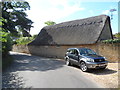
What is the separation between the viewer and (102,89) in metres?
4.52

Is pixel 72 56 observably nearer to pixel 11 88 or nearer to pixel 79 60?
pixel 79 60

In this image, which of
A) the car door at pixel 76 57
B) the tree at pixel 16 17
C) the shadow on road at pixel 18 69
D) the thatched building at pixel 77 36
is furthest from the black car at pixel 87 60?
the tree at pixel 16 17

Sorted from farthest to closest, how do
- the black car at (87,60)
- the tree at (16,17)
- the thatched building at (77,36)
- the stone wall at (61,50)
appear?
the tree at (16,17) → the thatched building at (77,36) → the stone wall at (61,50) → the black car at (87,60)

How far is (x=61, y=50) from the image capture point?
1569 centimetres

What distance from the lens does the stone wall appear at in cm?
1074

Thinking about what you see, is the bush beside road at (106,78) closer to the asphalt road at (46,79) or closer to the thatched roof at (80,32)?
the asphalt road at (46,79)

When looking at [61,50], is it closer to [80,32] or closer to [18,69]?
[80,32]

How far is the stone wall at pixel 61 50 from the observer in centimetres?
1074

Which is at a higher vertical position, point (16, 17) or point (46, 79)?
point (16, 17)

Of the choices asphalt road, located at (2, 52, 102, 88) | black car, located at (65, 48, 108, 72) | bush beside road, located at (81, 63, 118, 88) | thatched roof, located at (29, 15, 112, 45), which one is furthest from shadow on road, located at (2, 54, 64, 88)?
thatched roof, located at (29, 15, 112, 45)

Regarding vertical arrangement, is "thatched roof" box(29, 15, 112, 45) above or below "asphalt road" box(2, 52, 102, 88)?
above

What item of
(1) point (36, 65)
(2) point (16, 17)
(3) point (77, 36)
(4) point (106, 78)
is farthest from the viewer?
(2) point (16, 17)

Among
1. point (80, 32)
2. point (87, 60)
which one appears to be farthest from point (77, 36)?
point (87, 60)

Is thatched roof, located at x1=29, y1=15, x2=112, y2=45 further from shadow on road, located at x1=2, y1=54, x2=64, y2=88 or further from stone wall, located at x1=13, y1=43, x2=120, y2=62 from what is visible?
shadow on road, located at x1=2, y1=54, x2=64, y2=88
